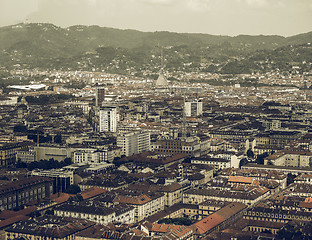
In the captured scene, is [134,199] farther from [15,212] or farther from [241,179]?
[241,179]

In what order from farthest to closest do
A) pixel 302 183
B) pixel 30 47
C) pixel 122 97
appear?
pixel 30 47 < pixel 122 97 < pixel 302 183

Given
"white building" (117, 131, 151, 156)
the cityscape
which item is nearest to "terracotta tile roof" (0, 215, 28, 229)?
the cityscape

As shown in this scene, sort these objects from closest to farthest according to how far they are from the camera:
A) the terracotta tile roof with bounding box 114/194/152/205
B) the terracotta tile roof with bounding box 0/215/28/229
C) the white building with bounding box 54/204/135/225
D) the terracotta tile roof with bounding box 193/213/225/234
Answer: the terracotta tile roof with bounding box 193/213/225/234, the terracotta tile roof with bounding box 0/215/28/229, the white building with bounding box 54/204/135/225, the terracotta tile roof with bounding box 114/194/152/205

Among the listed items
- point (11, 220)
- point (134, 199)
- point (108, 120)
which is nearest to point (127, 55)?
point (108, 120)

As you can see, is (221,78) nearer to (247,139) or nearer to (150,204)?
(247,139)

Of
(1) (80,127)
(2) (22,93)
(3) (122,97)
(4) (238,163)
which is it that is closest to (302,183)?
(4) (238,163)

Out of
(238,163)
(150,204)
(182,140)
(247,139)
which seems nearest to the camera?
(150,204)

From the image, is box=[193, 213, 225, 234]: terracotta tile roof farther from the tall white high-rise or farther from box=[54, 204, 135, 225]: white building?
the tall white high-rise
